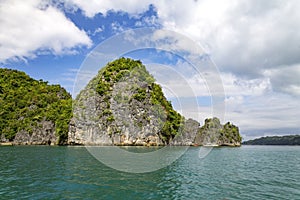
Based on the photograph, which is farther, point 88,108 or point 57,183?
point 88,108

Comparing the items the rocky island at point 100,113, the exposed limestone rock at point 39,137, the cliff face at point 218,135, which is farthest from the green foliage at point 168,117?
the exposed limestone rock at point 39,137

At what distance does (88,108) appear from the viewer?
115188mm

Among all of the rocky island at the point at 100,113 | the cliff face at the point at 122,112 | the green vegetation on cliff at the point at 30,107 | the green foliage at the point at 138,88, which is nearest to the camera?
the cliff face at the point at 122,112

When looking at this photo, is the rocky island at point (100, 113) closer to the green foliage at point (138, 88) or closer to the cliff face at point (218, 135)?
the green foliage at point (138, 88)

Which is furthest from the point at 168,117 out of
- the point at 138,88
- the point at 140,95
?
the point at 138,88

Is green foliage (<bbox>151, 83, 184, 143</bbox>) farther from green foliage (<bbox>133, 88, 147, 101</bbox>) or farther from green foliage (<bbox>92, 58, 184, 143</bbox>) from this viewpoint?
green foliage (<bbox>133, 88, 147, 101</bbox>)

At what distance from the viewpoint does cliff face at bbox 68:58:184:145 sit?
4263 inches

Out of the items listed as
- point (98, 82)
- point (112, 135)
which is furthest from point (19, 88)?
point (112, 135)

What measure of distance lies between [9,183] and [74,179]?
551 cm

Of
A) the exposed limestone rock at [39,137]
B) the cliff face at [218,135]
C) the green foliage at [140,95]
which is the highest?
the green foliage at [140,95]

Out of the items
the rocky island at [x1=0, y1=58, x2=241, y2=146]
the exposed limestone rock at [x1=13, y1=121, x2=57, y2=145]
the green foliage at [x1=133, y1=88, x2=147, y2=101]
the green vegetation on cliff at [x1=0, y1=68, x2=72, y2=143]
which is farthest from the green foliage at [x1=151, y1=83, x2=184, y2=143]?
the exposed limestone rock at [x1=13, y1=121, x2=57, y2=145]

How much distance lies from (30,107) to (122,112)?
4943 cm

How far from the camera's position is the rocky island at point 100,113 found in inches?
4306

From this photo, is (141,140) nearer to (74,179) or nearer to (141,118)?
(141,118)
